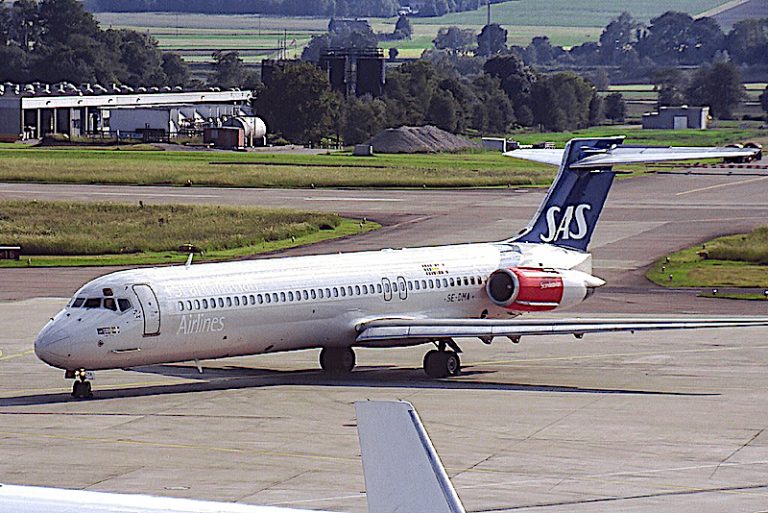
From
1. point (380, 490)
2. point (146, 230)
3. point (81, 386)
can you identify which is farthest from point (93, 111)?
point (380, 490)

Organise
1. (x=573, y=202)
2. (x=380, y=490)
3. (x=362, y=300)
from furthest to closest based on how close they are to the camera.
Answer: (x=573, y=202), (x=362, y=300), (x=380, y=490)

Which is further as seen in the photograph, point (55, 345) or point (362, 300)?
point (362, 300)

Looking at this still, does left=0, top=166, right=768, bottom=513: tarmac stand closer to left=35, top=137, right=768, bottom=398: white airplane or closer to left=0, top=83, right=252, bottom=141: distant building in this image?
left=35, top=137, right=768, bottom=398: white airplane

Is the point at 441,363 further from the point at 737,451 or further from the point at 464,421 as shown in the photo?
the point at 737,451

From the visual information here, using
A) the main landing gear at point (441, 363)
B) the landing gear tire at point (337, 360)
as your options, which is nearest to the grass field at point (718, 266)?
the main landing gear at point (441, 363)

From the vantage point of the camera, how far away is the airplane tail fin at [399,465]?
9156 mm

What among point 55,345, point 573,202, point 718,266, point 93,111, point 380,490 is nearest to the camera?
point 380,490

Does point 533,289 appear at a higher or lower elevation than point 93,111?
lower

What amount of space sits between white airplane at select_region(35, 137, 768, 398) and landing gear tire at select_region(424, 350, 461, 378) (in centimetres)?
3

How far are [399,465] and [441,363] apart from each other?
87.5 feet

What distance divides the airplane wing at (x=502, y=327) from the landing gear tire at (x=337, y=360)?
0.85m

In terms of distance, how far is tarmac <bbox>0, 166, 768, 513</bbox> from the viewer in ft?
79.2

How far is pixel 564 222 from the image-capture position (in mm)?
41438

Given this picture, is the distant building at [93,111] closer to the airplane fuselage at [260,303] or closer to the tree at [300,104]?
the tree at [300,104]
